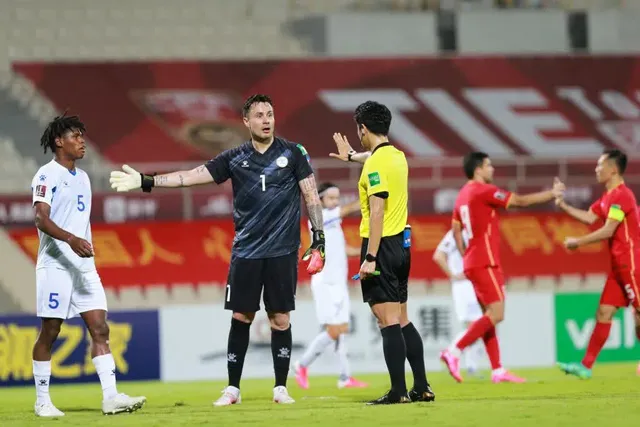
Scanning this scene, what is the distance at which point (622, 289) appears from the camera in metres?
10.5

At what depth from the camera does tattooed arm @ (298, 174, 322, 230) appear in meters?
8.48

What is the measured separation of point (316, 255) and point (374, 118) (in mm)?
1022

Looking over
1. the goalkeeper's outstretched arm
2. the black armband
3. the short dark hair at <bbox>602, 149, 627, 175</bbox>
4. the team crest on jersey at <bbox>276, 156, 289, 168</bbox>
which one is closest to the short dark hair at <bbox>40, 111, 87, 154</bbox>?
the goalkeeper's outstretched arm

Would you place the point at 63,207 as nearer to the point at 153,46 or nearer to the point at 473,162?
the point at 473,162

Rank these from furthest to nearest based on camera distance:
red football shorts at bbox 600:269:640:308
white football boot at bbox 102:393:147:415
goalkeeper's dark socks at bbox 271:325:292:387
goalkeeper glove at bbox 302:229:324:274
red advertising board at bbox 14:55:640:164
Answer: red advertising board at bbox 14:55:640:164 → red football shorts at bbox 600:269:640:308 → goalkeeper's dark socks at bbox 271:325:292:387 → goalkeeper glove at bbox 302:229:324:274 → white football boot at bbox 102:393:147:415

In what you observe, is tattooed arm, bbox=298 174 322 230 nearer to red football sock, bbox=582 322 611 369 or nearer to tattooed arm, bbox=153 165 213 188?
tattooed arm, bbox=153 165 213 188

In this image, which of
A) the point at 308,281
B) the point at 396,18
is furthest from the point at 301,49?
the point at 308,281

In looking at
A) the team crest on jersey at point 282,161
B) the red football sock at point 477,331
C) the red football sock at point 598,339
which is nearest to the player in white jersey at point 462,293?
the red football sock at point 477,331

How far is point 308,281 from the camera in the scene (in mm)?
17625

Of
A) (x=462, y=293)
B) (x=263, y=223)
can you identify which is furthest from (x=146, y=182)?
(x=462, y=293)

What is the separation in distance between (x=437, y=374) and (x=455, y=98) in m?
10.8

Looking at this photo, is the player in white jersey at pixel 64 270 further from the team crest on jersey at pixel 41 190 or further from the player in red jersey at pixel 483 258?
the player in red jersey at pixel 483 258

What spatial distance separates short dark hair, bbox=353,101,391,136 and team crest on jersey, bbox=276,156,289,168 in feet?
2.34

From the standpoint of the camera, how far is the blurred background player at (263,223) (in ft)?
27.7
